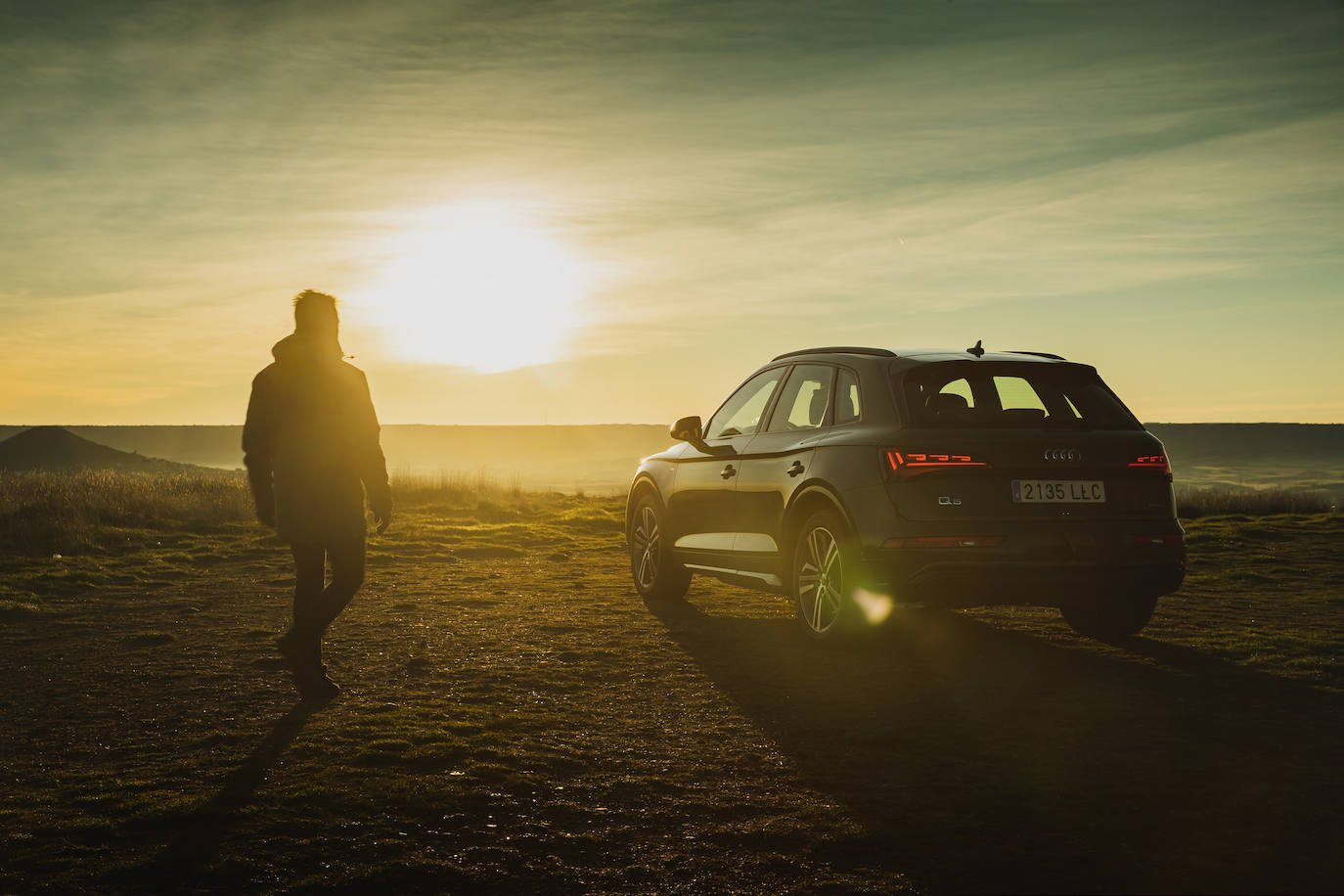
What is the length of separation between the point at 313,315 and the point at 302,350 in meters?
0.21

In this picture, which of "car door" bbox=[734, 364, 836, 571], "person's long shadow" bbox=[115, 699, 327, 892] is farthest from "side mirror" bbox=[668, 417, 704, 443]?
"person's long shadow" bbox=[115, 699, 327, 892]

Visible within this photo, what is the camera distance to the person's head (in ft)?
20.1

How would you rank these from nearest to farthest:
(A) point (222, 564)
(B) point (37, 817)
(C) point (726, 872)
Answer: (C) point (726, 872), (B) point (37, 817), (A) point (222, 564)

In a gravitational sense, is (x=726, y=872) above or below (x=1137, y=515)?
below

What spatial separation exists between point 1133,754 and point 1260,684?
6.28 feet

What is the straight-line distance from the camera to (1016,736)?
206 inches

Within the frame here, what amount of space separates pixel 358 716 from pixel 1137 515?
460 cm

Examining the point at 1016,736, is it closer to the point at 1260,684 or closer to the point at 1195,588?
the point at 1260,684

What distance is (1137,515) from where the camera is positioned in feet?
22.4

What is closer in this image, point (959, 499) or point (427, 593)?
point (959, 499)

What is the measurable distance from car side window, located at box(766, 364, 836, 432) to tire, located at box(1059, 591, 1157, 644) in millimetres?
2146

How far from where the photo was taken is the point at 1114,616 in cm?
786

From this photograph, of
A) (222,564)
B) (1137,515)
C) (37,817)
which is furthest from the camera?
(222,564)

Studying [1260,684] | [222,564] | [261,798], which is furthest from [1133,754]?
[222,564]
